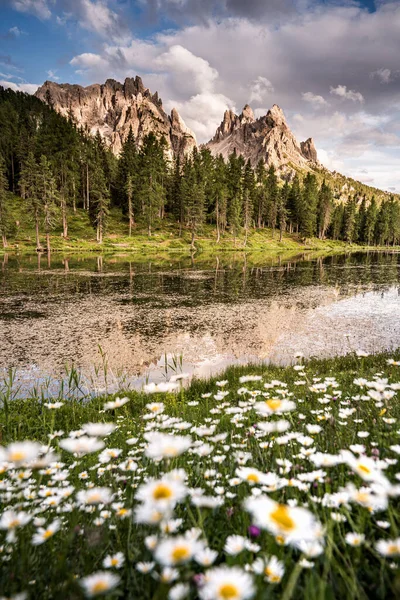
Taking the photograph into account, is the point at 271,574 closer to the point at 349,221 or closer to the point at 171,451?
the point at 171,451

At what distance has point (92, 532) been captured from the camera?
2.00m

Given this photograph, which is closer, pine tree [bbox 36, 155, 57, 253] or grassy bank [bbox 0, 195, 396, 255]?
pine tree [bbox 36, 155, 57, 253]

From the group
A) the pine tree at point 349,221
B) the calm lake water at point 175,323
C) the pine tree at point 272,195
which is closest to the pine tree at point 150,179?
the pine tree at point 272,195

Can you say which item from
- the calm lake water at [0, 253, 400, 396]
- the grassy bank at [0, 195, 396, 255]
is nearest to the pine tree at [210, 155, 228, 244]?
the grassy bank at [0, 195, 396, 255]

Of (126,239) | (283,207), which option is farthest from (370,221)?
(126,239)

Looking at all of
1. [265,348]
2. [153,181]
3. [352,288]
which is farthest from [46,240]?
[265,348]

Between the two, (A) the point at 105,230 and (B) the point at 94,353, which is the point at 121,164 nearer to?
(A) the point at 105,230

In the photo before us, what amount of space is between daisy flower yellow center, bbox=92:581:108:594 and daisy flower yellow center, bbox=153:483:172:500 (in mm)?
342

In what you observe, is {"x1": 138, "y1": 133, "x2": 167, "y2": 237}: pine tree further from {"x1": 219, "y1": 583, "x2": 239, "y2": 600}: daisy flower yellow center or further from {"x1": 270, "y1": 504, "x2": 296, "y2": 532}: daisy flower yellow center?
{"x1": 219, "y1": 583, "x2": 239, "y2": 600}: daisy flower yellow center

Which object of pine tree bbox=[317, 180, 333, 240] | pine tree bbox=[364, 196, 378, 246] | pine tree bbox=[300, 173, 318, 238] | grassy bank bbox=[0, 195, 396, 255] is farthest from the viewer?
pine tree bbox=[364, 196, 378, 246]

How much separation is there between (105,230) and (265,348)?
61.8 metres

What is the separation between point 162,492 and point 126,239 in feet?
226

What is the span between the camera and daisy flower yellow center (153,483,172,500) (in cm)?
112

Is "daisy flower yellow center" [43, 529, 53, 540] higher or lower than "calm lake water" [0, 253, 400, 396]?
higher
